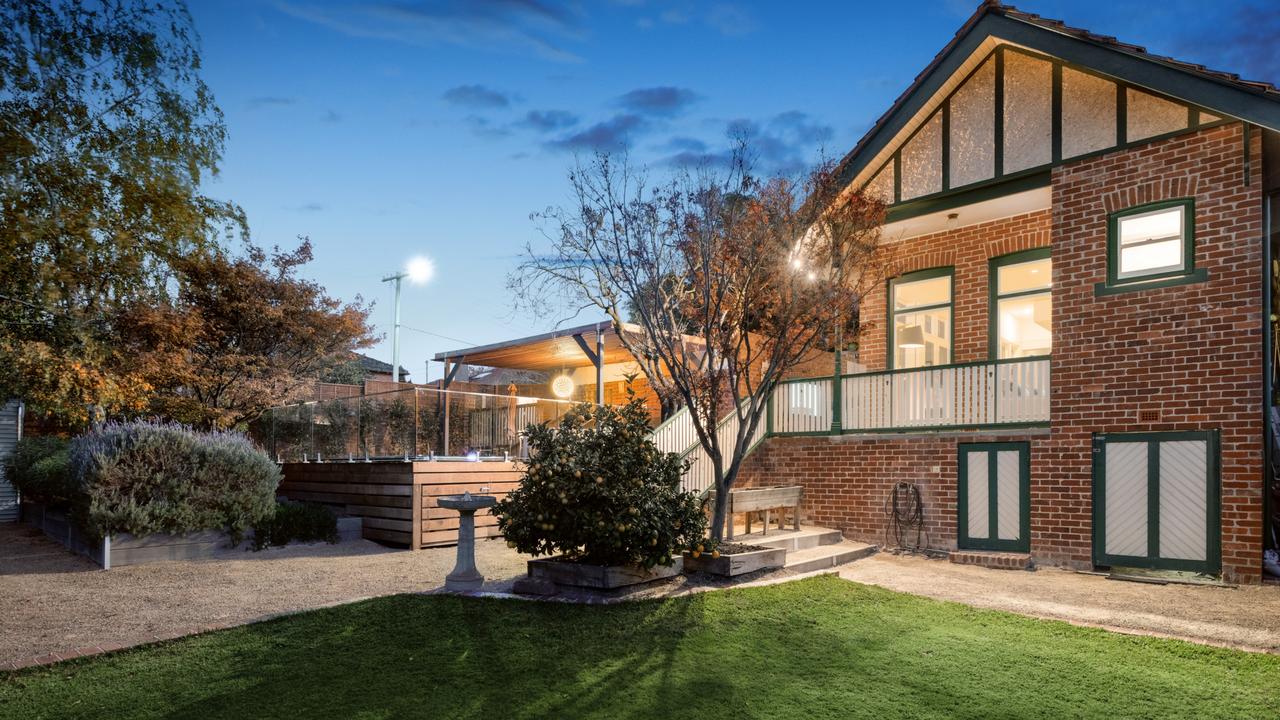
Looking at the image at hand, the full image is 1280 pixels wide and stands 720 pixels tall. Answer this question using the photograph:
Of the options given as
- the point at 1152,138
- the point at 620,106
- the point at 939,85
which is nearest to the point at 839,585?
the point at 1152,138

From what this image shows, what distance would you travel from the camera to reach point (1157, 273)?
10016 millimetres

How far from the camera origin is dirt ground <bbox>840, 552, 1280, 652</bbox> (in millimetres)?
6844

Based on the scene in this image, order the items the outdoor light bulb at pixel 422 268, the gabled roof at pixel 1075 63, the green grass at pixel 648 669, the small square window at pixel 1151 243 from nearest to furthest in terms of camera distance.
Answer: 1. the green grass at pixel 648 669
2. the gabled roof at pixel 1075 63
3. the small square window at pixel 1151 243
4. the outdoor light bulb at pixel 422 268

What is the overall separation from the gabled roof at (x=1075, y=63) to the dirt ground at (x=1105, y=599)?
506 centimetres

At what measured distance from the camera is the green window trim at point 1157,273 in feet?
31.9

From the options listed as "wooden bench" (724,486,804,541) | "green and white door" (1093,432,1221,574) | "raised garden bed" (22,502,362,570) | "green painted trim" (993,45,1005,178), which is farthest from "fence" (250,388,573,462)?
"green and white door" (1093,432,1221,574)

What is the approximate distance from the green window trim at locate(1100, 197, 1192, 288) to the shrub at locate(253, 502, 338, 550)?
1127 centimetres

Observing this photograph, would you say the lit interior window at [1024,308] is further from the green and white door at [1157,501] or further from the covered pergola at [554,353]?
the covered pergola at [554,353]

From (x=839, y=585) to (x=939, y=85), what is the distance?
7708mm

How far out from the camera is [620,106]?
538 inches

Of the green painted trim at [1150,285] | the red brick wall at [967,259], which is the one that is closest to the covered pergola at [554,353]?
the red brick wall at [967,259]

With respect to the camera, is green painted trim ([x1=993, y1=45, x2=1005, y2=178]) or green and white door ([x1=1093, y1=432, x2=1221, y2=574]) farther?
green painted trim ([x1=993, y1=45, x2=1005, y2=178])

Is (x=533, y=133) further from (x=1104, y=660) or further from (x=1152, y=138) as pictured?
(x=1104, y=660)

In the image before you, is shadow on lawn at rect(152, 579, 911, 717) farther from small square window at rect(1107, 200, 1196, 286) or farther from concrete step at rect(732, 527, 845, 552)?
small square window at rect(1107, 200, 1196, 286)
